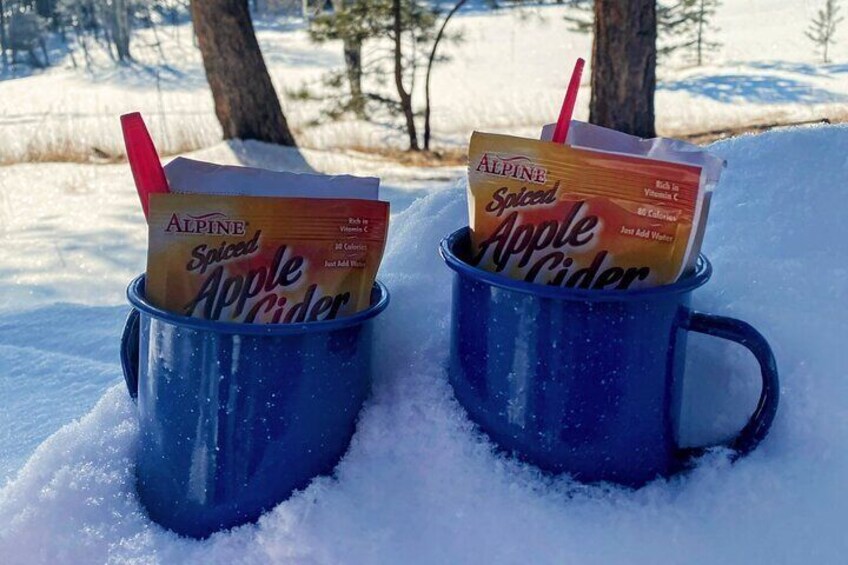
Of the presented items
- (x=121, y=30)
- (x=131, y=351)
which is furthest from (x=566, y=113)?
(x=121, y=30)

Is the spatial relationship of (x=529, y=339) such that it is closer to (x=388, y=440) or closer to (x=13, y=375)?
(x=388, y=440)

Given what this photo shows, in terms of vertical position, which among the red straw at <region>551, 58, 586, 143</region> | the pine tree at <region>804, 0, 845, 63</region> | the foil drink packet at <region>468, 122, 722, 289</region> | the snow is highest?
Answer: the pine tree at <region>804, 0, 845, 63</region>

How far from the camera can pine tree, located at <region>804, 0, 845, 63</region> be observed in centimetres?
1282

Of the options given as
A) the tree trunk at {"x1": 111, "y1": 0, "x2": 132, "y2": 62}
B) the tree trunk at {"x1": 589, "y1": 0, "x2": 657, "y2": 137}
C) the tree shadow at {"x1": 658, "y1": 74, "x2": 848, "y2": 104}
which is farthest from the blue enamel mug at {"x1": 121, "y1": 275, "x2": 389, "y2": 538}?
the tree trunk at {"x1": 111, "y1": 0, "x2": 132, "y2": 62}

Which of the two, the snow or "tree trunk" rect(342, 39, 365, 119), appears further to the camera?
"tree trunk" rect(342, 39, 365, 119)

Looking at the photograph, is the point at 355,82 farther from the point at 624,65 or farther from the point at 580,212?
the point at 580,212

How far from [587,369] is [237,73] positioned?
15.8 feet

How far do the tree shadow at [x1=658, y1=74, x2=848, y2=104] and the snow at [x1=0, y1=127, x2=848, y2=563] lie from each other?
8.63 m

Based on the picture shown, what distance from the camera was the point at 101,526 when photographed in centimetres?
93

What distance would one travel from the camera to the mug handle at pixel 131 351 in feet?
3.27

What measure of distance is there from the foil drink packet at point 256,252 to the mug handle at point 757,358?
0.35 meters

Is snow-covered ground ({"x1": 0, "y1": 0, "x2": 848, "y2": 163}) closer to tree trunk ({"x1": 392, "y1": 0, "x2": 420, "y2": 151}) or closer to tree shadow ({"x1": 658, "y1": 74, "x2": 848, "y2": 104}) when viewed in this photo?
tree shadow ({"x1": 658, "y1": 74, "x2": 848, "y2": 104})

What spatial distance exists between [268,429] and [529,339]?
28 centimetres

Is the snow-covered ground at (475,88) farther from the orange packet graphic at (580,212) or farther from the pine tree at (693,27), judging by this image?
the orange packet graphic at (580,212)
